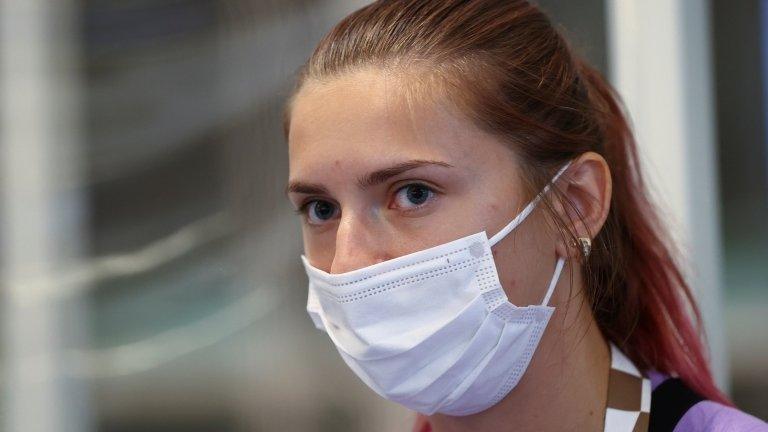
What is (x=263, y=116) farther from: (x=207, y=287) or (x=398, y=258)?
(x=398, y=258)

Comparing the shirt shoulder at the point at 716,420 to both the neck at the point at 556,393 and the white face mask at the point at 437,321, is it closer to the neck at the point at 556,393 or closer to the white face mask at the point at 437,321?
the neck at the point at 556,393

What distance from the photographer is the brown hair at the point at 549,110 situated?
124 cm

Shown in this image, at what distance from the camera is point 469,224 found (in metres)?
1.19

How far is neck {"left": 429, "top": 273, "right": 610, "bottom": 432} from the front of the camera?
1276 millimetres

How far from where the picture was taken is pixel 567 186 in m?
1.28

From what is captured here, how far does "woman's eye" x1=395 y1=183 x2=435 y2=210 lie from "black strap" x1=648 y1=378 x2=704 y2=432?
0.46 meters

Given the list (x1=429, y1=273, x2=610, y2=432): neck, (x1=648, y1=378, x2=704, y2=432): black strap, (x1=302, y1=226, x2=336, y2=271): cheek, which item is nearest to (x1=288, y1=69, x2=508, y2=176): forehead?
(x1=302, y1=226, x2=336, y2=271): cheek

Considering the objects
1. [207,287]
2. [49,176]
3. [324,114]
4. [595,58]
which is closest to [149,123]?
[49,176]

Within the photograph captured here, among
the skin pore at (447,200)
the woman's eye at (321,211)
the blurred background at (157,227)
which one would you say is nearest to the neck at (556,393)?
the skin pore at (447,200)

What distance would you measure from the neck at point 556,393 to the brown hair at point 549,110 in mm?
89

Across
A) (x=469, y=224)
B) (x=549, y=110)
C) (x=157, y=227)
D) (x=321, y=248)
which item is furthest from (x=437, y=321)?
(x=157, y=227)

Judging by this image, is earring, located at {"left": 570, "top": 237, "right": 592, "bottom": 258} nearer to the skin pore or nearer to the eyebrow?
the skin pore

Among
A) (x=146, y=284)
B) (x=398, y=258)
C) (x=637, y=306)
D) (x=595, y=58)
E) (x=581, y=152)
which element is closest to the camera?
(x=398, y=258)

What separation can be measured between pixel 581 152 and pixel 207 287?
66.8 inches
